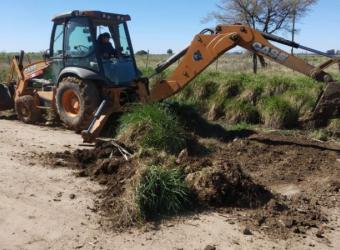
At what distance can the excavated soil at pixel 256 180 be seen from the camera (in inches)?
228

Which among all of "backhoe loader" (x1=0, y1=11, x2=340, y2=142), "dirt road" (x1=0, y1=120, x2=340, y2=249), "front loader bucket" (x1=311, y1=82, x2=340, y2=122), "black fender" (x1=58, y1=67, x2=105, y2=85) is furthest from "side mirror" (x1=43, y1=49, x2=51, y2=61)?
"front loader bucket" (x1=311, y1=82, x2=340, y2=122)

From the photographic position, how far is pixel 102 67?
1041cm

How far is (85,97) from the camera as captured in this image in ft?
33.9

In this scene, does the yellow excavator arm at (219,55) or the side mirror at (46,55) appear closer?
the yellow excavator arm at (219,55)

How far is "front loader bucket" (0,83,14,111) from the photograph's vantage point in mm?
12898

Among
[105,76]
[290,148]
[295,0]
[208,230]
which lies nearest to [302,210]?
[208,230]

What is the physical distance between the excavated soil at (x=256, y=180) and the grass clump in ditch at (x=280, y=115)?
1630 mm

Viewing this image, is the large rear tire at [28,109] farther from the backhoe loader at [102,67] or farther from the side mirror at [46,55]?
the side mirror at [46,55]

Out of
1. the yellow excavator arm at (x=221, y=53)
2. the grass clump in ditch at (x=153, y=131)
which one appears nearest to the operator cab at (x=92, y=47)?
the yellow excavator arm at (x=221, y=53)

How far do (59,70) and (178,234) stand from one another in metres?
6.81

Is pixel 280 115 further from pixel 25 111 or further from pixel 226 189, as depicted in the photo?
pixel 25 111

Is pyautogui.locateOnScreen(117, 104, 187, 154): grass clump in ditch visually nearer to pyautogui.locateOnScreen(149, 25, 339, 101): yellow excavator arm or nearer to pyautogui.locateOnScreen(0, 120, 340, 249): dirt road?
pyautogui.locateOnScreen(0, 120, 340, 249): dirt road

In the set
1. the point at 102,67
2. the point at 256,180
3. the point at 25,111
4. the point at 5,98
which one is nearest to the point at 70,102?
the point at 102,67

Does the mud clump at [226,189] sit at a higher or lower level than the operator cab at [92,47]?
lower
